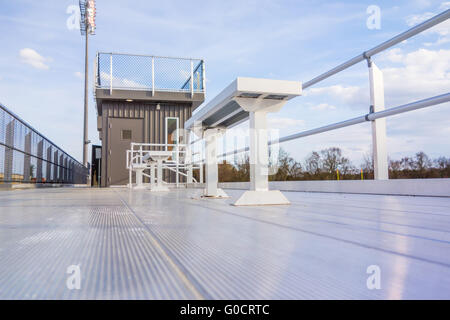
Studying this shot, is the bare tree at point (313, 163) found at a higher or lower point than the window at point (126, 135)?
lower

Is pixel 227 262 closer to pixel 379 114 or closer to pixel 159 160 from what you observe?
pixel 379 114

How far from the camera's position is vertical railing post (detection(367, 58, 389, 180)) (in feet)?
11.6

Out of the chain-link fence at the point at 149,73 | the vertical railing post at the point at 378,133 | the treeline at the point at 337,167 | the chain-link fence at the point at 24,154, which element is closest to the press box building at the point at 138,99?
the chain-link fence at the point at 149,73

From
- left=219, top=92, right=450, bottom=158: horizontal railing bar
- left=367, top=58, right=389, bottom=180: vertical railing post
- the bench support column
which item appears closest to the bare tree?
left=219, top=92, right=450, bottom=158: horizontal railing bar

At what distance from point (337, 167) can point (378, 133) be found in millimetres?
1157

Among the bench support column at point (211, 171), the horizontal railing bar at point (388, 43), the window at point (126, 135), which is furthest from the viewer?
the window at point (126, 135)

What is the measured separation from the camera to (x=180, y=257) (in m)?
0.77

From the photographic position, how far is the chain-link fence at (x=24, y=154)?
229 inches

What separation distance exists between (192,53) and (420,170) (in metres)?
11.6

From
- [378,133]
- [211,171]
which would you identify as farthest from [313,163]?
[211,171]

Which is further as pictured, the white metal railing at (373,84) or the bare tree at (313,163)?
the bare tree at (313,163)

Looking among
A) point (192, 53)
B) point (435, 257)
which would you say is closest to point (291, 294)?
point (435, 257)

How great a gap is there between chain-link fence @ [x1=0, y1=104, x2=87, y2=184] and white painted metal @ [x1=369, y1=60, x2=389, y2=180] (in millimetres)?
5913

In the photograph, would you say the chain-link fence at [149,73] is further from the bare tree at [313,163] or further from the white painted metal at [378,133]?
the white painted metal at [378,133]
